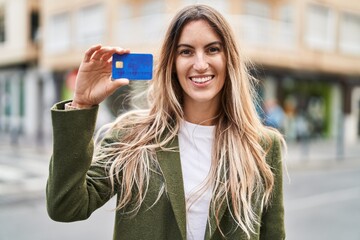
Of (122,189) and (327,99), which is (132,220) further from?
(327,99)

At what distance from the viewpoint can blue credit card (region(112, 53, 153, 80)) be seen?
5.05 feet

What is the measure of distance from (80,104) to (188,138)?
56cm

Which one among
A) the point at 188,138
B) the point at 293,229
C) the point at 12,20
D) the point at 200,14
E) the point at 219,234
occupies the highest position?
the point at 12,20

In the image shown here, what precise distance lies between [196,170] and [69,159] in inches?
23.5

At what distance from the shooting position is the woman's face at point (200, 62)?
69.2 inches

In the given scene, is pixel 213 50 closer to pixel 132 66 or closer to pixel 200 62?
pixel 200 62

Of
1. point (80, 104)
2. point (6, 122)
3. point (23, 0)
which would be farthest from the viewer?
point (6, 122)

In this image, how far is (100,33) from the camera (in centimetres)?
1955

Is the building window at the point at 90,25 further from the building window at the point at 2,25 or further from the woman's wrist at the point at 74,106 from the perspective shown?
the woman's wrist at the point at 74,106

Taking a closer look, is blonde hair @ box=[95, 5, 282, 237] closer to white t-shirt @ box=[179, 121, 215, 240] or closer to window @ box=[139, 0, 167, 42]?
white t-shirt @ box=[179, 121, 215, 240]

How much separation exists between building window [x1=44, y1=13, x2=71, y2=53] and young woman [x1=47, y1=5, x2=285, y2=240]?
20399mm

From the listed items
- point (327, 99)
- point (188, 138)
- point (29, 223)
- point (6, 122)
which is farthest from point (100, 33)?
point (188, 138)

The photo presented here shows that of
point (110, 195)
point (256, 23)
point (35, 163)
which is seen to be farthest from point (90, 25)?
point (110, 195)

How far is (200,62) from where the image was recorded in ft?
5.71
